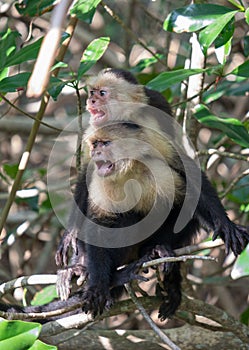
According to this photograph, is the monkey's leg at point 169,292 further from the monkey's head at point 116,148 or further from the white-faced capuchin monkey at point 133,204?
the monkey's head at point 116,148

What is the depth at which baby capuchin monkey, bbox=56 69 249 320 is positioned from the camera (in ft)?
9.86

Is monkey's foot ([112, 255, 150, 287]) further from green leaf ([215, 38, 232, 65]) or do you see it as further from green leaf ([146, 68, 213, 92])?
green leaf ([215, 38, 232, 65])

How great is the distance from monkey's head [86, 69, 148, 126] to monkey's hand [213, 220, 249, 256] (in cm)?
79

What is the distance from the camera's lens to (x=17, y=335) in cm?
170

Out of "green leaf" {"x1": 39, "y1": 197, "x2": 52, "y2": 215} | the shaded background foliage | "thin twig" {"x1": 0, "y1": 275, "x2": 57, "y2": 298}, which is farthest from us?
"green leaf" {"x1": 39, "y1": 197, "x2": 52, "y2": 215}

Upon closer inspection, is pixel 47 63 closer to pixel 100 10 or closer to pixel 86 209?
pixel 86 209

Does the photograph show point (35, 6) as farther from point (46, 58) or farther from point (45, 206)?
point (46, 58)

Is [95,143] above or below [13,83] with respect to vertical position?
below

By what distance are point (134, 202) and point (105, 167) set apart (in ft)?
0.81

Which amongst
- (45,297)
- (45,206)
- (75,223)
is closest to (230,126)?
(75,223)

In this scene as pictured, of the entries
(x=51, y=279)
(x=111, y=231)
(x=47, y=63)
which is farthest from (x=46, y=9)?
(x=47, y=63)

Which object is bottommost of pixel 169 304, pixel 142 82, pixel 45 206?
pixel 45 206

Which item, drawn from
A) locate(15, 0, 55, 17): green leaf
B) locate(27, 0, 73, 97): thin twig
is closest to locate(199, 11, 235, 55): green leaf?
locate(15, 0, 55, 17): green leaf

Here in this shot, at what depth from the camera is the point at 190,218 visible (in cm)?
305
